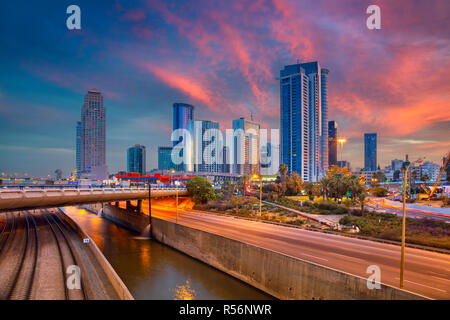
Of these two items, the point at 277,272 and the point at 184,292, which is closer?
the point at 277,272

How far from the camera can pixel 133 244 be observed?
46125mm

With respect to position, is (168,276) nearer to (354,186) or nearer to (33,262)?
(33,262)

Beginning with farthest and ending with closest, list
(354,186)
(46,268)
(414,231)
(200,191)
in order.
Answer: (200,191), (354,186), (414,231), (46,268)

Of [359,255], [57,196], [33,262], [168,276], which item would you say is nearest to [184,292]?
[168,276]

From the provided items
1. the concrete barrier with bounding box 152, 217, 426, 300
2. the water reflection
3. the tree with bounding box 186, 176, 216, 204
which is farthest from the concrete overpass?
the water reflection

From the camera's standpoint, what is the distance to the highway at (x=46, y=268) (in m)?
22.1

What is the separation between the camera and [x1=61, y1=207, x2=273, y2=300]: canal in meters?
24.8

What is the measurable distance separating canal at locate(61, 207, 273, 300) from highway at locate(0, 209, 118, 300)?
3.96 meters

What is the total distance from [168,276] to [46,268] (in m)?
Result: 14.0

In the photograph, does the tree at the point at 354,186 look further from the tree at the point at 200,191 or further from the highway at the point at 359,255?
the tree at the point at 200,191

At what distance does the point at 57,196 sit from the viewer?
37.3 meters

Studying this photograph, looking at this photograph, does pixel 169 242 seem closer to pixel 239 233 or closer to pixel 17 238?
pixel 239 233

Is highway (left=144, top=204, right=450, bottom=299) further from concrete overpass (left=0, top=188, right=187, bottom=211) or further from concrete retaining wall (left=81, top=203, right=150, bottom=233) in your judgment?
concrete retaining wall (left=81, top=203, right=150, bottom=233)

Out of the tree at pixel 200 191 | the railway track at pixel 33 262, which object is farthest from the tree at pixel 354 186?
the railway track at pixel 33 262
